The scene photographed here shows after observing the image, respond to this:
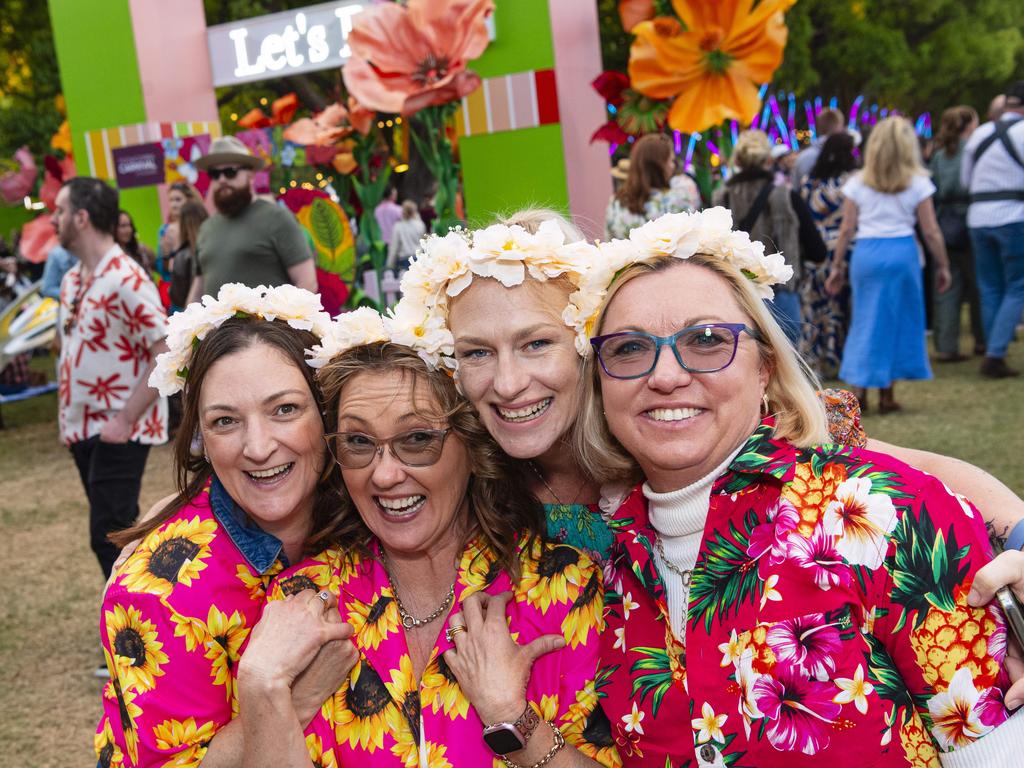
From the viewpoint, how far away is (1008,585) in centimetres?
163

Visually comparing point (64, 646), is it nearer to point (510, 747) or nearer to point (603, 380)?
point (510, 747)

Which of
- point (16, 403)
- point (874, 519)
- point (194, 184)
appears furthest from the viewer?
point (16, 403)

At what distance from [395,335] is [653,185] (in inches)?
185

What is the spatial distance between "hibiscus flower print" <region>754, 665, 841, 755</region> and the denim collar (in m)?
1.17

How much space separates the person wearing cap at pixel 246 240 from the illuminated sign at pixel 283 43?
2553mm

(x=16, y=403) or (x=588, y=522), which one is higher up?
(x=588, y=522)

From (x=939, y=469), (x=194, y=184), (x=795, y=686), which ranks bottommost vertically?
(x=795, y=686)

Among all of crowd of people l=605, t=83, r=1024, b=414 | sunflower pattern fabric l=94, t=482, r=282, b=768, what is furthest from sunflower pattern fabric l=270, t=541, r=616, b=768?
crowd of people l=605, t=83, r=1024, b=414

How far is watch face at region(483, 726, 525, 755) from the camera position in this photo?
2018 millimetres

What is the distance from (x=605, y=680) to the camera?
2.09 meters

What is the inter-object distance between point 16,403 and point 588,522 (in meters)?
12.7

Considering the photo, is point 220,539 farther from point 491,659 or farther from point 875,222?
point 875,222

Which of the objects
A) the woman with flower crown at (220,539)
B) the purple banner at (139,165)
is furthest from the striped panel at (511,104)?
the woman with flower crown at (220,539)

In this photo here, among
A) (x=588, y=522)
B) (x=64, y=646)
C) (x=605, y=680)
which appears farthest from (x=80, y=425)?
(x=605, y=680)
